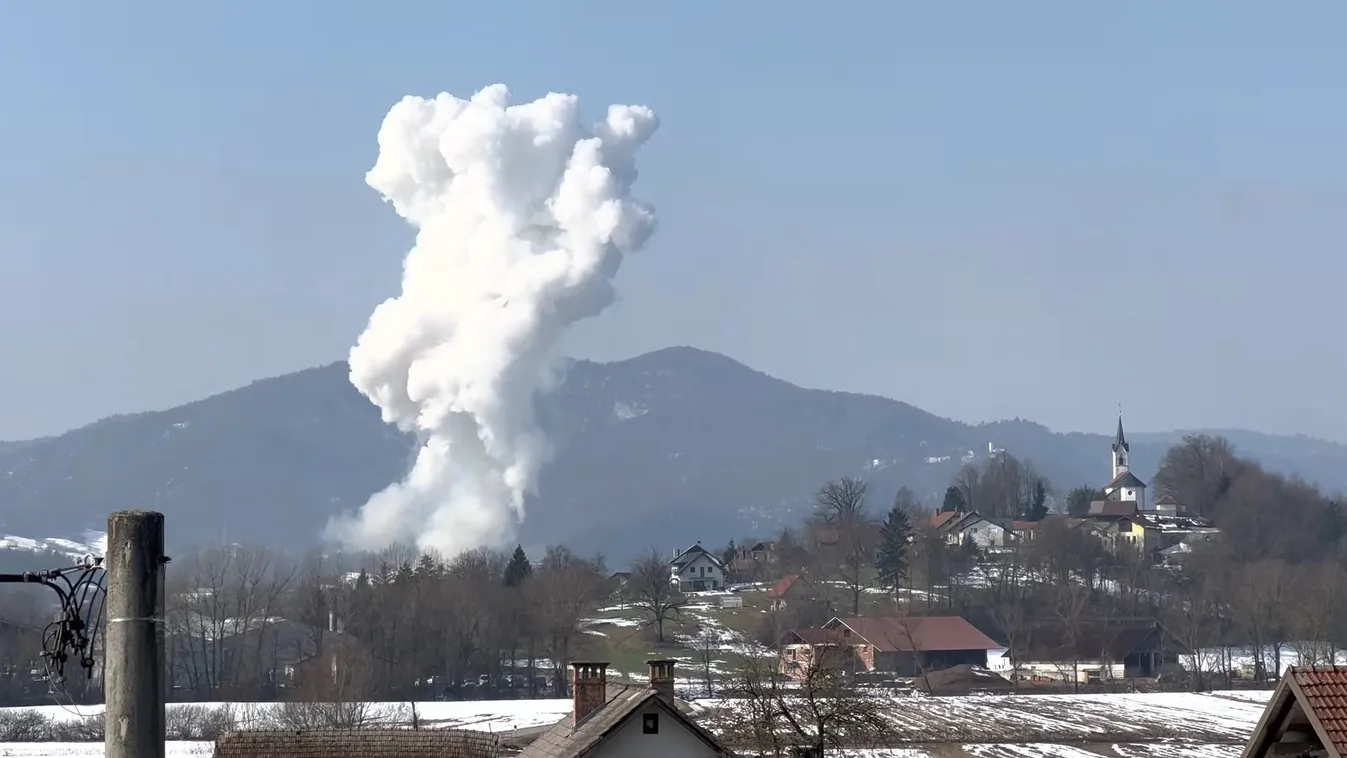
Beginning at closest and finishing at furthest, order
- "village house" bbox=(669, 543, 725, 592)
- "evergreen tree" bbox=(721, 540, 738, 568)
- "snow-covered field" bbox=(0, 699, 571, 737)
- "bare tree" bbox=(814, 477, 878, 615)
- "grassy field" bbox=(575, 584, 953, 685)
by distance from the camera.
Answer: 1. "snow-covered field" bbox=(0, 699, 571, 737)
2. "grassy field" bbox=(575, 584, 953, 685)
3. "bare tree" bbox=(814, 477, 878, 615)
4. "village house" bbox=(669, 543, 725, 592)
5. "evergreen tree" bbox=(721, 540, 738, 568)

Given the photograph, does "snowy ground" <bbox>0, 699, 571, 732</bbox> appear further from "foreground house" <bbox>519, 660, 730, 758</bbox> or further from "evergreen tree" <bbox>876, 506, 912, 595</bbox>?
"evergreen tree" <bbox>876, 506, 912, 595</bbox>

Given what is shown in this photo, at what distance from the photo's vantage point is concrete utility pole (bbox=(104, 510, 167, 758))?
824cm

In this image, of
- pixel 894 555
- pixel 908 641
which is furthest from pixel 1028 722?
pixel 894 555

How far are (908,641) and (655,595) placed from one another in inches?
960

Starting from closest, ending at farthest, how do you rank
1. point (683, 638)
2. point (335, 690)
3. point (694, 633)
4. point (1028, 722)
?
point (1028, 722) → point (335, 690) → point (683, 638) → point (694, 633)

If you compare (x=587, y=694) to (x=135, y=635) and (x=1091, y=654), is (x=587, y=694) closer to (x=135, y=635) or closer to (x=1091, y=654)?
(x=135, y=635)

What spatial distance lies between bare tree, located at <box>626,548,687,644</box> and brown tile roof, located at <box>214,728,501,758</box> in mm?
81427

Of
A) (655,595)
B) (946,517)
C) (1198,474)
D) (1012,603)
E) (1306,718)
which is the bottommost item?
(1306,718)

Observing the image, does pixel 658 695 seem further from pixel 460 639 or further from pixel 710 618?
pixel 710 618

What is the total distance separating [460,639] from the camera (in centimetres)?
10475

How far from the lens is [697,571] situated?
171625 mm

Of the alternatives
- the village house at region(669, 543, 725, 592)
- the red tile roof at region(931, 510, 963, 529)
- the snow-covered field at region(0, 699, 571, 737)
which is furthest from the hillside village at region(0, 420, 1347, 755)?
the red tile roof at region(931, 510, 963, 529)

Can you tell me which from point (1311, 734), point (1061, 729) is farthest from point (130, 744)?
point (1061, 729)

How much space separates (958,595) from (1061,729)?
59.3 metres
